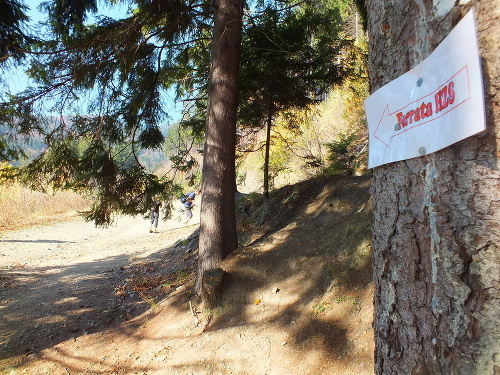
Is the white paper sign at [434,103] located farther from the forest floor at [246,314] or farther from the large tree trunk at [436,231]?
the forest floor at [246,314]

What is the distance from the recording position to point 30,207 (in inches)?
790

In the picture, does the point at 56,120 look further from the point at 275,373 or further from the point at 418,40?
the point at 418,40

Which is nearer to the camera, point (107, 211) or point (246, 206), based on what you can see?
point (107, 211)

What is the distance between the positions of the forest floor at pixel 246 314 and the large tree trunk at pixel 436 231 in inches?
77.5

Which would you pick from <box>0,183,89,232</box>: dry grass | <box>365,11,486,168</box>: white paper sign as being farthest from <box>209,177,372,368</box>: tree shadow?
<box>0,183,89,232</box>: dry grass

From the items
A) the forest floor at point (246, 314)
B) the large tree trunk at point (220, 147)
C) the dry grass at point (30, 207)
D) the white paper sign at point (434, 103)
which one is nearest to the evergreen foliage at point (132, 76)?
the large tree trunk at point (220, 147)

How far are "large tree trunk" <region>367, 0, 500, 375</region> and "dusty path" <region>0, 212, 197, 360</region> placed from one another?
4.99 m

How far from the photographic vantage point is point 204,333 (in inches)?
159

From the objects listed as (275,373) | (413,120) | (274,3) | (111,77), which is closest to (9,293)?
(111,77)

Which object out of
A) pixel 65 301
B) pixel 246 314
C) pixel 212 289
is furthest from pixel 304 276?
pixel 65 301

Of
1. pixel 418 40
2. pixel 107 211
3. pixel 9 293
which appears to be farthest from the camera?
pixel 9 293

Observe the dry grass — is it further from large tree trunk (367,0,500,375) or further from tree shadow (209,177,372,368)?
large tree trunk (367,0,500,375)

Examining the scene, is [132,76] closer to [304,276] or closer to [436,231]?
[304,276]

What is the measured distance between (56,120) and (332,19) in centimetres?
572
